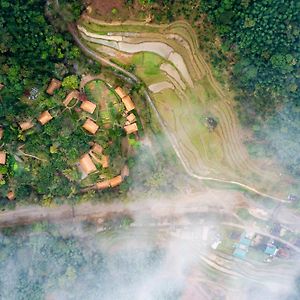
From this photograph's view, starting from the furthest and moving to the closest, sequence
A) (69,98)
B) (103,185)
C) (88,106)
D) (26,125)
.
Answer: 1. (103,185)
2. (88,106)
3. (69,98)
4. (26,125)

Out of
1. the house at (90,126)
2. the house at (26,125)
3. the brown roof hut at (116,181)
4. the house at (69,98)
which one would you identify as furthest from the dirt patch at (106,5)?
the brown roof hut at (116,181)

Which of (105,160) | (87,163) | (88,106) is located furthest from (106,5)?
(87,163)

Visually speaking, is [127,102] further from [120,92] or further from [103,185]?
[103,185]

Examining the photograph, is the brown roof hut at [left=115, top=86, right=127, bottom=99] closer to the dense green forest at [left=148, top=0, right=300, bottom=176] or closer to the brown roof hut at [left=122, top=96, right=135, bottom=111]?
the brown roof hut at [left=122, top=96, right=135, bottom=111]

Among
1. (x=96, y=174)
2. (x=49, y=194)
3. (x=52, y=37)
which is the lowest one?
(x=49, y=194)

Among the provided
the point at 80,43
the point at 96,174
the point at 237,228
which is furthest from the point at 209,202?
the point at 80,43

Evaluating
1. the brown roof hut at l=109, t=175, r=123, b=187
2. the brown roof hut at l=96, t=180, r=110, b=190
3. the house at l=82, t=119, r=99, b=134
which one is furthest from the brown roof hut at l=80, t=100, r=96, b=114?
the brown roof hut at l=96, t=180, r=110, b=190

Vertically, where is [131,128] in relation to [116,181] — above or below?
above

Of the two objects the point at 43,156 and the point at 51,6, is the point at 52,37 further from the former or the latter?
the point at 43,156
